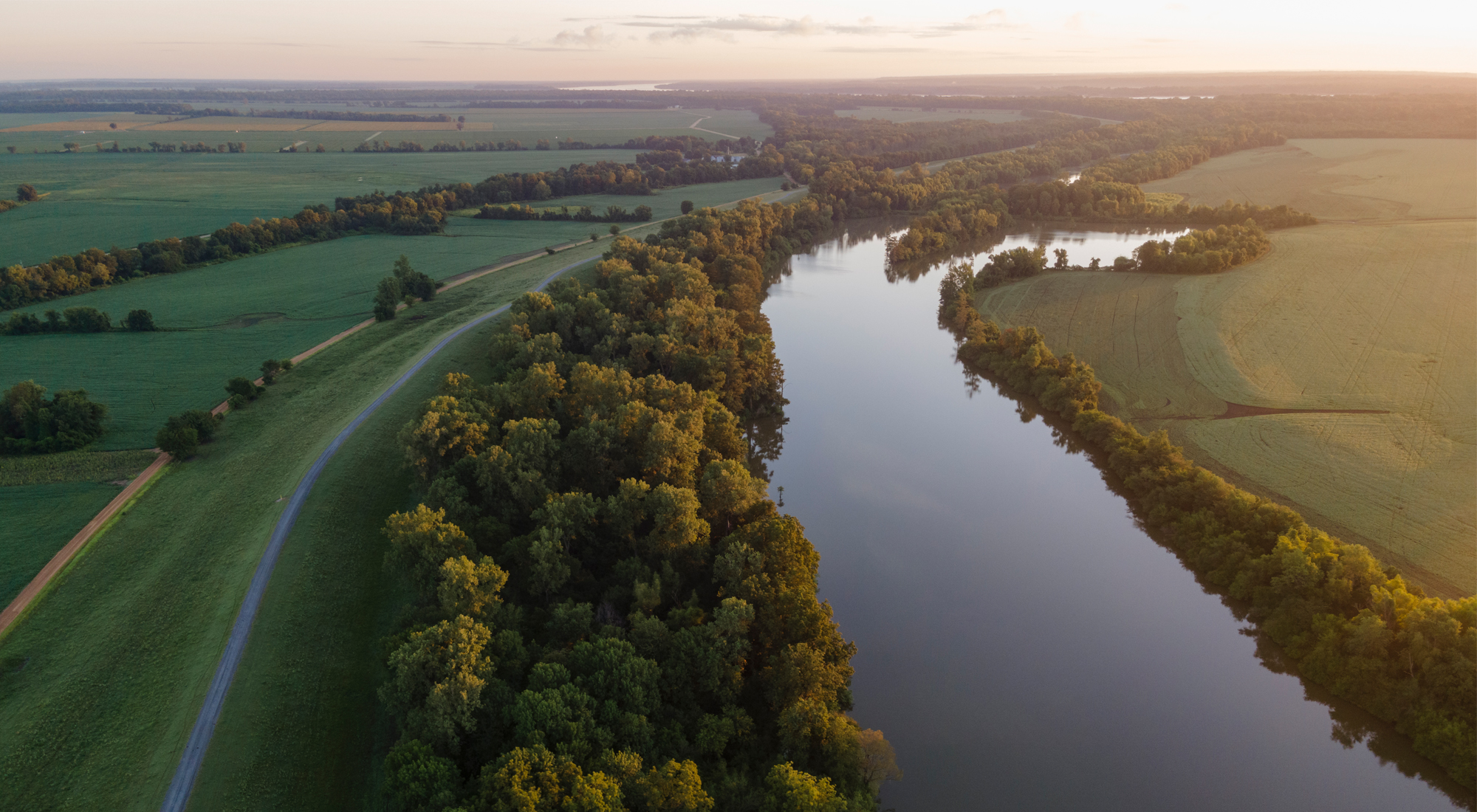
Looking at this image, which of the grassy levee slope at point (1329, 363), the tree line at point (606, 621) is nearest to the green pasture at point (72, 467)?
the tree line at point (606, 621)

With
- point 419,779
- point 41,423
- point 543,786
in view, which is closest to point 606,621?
point 543,786

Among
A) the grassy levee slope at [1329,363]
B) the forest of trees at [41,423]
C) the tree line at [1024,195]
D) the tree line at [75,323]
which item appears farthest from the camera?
the tree line at [1024,195]

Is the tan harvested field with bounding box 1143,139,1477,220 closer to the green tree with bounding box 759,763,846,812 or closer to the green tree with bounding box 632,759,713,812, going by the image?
the green tree with bounding box 759,763,846,812

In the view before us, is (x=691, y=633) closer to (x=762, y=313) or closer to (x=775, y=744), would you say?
(x=775, y=744)

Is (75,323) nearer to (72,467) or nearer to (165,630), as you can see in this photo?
(72,467)

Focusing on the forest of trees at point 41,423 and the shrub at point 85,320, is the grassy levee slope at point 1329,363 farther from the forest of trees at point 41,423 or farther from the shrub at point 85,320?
the shrub at point 85,320

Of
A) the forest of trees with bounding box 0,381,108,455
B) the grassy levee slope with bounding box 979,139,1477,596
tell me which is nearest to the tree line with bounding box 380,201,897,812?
the forest of trees with bounding box 0,381,108,455

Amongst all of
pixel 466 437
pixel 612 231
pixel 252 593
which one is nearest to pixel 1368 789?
pixel 466 437
